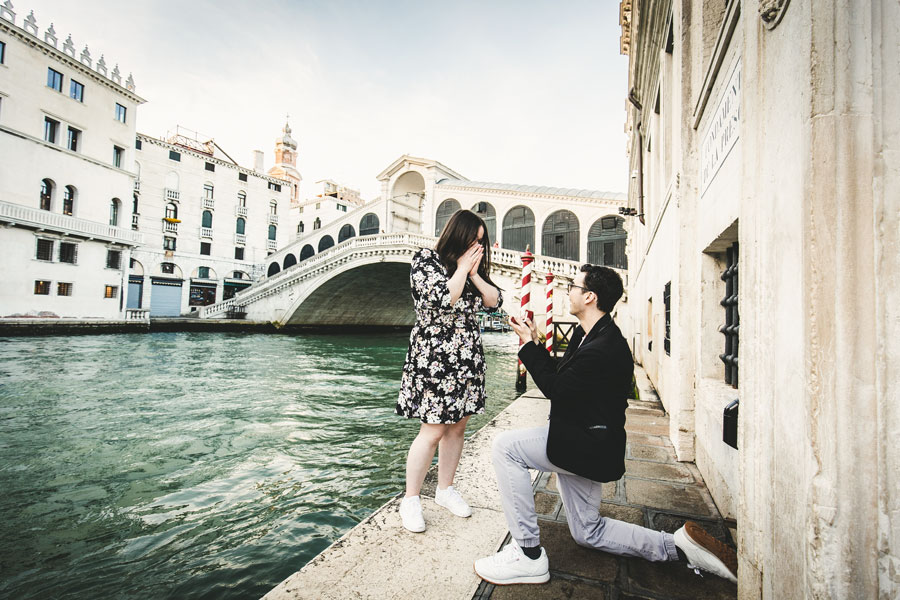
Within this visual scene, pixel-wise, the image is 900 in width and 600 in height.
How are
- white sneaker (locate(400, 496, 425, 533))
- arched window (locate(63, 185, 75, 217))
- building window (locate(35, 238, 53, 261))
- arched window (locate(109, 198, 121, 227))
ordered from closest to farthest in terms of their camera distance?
white sneaker (locate(400, 496, 425, 533)) < building window (locate(35, 238, 53, 261)) < arched window (locate(63, 185, 75, 217)) < arched window (locate(109, 198, 121, 227))

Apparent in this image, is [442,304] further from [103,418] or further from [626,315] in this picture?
[626,315]

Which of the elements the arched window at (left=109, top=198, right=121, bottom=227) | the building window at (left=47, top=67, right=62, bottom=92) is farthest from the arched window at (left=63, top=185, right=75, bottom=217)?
the building window at (left=47, top=67, right=62, bottom=92)

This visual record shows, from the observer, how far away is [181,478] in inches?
133

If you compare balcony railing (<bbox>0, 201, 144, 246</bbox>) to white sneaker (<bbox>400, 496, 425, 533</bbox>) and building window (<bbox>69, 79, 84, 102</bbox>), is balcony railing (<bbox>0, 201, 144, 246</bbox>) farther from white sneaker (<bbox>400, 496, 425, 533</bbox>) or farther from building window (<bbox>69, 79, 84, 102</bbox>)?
white sneaker (<bbox>400, 496, 425, 533</bbox>)

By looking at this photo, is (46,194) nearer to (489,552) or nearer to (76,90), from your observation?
(76,90)

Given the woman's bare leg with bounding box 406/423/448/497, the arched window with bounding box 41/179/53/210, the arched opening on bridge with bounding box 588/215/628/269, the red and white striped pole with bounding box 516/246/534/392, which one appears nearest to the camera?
the woman's bare leg with bounding box 406/423/448/497

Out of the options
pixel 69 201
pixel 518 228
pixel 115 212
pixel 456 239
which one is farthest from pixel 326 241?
pixel 456 239

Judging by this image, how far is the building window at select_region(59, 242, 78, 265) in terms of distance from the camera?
756 inches

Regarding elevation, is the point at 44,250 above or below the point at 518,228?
below

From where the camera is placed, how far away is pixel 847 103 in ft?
3.01

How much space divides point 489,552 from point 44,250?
23.7 meters

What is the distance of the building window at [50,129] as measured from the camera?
751 inches

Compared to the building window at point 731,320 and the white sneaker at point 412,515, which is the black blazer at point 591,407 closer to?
the white sneaker at point 412,515

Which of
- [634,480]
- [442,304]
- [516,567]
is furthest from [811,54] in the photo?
[634,480]
